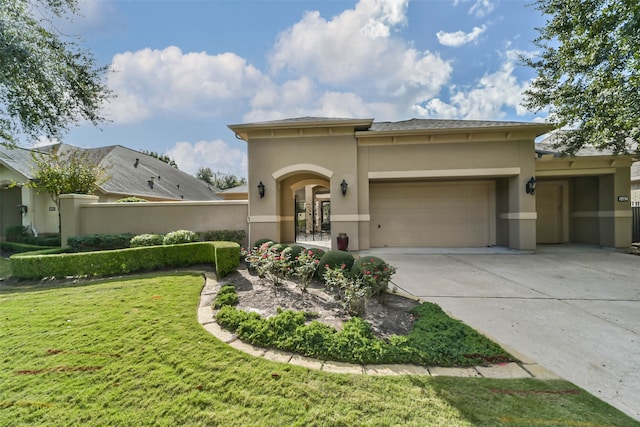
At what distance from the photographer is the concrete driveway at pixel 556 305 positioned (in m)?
2.71

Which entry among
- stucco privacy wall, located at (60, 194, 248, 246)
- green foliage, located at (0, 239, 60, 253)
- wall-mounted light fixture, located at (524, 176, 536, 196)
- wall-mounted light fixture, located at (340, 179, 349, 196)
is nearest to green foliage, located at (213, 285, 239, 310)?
stucco privacy wall, located at (60, 194, 248, 246)

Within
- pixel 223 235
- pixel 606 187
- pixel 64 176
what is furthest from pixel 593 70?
pixel 64 176

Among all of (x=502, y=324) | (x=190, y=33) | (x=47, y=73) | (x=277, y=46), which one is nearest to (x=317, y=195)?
(x=277, y=46)

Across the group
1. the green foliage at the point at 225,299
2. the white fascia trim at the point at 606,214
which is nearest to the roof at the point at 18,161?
the green foliage at the point at 225,299

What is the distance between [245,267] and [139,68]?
8.26 metres

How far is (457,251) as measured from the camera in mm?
9531

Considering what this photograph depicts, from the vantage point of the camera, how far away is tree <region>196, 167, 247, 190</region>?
134 feet

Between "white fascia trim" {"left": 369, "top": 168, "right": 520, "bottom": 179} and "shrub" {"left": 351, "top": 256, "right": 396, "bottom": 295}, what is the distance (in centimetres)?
554

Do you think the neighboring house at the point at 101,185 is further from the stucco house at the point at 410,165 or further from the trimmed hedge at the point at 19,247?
the stucco house at the point at 410,165

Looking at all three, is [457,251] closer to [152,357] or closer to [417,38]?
[417,38]

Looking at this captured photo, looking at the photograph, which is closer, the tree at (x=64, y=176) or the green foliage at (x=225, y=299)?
the green foliage at (x=225, y=299)

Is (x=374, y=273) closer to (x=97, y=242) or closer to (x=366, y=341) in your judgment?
(x=366, y=341)

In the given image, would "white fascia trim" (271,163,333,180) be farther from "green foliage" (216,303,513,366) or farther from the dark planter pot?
"green foliage" (216,303,513,366)

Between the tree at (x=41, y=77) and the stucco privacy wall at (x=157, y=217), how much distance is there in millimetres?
Answer: 2985
